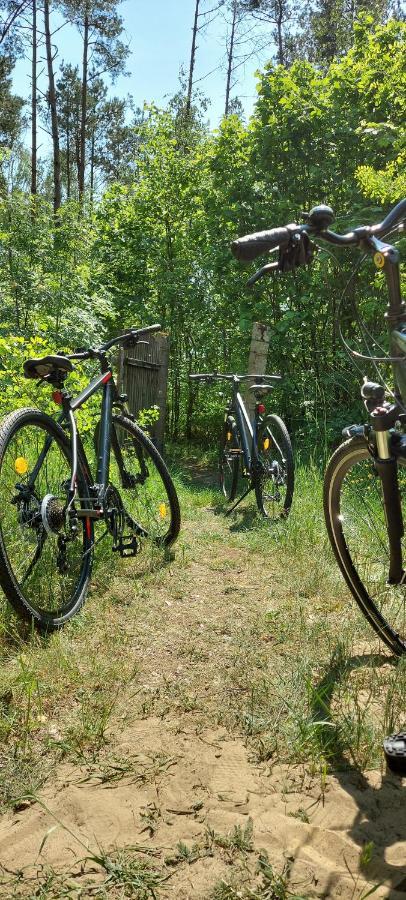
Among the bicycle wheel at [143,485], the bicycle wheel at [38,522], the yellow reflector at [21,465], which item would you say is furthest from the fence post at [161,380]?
the yellow reflector at [21,465]

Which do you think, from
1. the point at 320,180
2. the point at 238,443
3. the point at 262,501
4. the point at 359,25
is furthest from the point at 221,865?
the point at 359,25

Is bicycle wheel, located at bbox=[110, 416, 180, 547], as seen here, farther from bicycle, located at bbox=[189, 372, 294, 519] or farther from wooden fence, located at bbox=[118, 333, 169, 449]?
wooden fence, located at bbox=[118, 333, 169, 449]

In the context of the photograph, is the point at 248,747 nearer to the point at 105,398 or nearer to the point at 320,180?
the point at 105,398

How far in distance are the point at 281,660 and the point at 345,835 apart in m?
0.96

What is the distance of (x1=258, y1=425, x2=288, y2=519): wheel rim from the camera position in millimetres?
5035

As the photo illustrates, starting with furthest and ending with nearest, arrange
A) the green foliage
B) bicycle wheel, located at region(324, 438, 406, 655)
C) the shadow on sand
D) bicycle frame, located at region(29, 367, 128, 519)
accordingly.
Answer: the green foliage, bicycle frame, located at region(29, 367, 128, 519), bicycle wheel, located at region(324, 438, 406, 655), the shadow on sand

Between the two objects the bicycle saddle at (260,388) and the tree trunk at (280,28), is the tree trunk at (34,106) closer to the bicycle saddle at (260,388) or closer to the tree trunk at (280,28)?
the tree trunk at (280,28)

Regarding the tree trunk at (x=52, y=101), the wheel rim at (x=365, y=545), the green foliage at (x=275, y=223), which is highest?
the tree trunk at (x=52, y=101)

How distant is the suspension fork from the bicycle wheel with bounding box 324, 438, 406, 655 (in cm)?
16

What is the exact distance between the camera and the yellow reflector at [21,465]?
272 cm

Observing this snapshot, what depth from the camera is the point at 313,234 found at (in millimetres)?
1861

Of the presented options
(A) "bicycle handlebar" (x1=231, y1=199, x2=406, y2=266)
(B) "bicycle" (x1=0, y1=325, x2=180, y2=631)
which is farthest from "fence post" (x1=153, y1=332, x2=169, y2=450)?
(A) "bicycle handlebar" (x1=231, y1=199, x2=406, y2=266)

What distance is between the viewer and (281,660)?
250 centimetres

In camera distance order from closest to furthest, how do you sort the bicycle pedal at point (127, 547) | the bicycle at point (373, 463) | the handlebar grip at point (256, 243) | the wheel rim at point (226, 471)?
the handlebar grip at point (256, 243) → the bicycle at point (373, 463) → the bicycle pedal at point (127, 547) → the wheel rim at point (226, 471)
